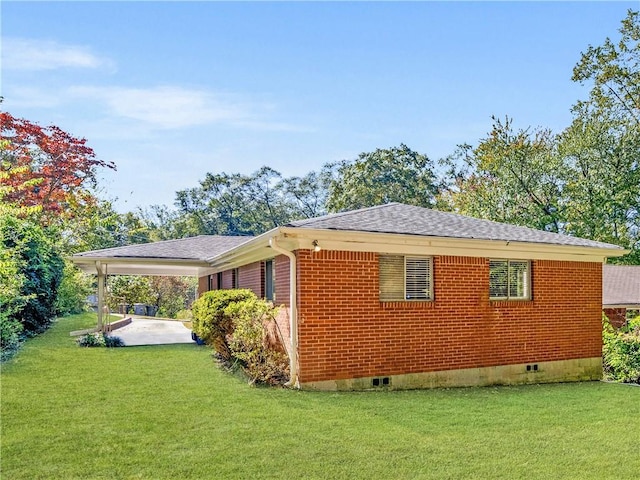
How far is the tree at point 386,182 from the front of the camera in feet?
119

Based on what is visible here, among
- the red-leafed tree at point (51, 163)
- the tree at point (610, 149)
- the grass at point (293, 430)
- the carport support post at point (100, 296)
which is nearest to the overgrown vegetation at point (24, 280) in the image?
the carport support post at point (100, 296)

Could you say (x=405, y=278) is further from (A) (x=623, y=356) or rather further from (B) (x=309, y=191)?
(B) (x=309, y=191)

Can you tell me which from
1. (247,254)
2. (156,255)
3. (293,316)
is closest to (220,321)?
(247,254)

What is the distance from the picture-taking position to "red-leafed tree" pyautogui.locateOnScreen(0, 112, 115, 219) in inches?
1062

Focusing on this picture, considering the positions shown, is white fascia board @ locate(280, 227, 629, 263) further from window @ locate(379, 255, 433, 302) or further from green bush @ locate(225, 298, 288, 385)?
green bush @ locate(225, 298, 288, 385)

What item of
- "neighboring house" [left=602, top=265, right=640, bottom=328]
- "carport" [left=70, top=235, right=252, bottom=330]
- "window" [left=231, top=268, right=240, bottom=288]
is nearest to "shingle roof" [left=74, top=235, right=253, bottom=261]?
"carport" [left=70, top=235, right=252, bottom=330]

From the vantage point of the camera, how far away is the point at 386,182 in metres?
36.3

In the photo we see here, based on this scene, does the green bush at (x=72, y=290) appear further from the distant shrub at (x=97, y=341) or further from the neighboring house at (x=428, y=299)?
the neighboring house at (x=428, y=299)

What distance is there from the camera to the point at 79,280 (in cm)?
2511

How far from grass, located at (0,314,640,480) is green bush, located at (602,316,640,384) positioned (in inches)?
143

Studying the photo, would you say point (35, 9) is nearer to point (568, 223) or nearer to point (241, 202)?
point (568, 223)

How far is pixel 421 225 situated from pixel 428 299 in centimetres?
162

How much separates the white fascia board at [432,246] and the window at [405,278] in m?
0.20

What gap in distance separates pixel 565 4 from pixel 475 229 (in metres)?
7.08
